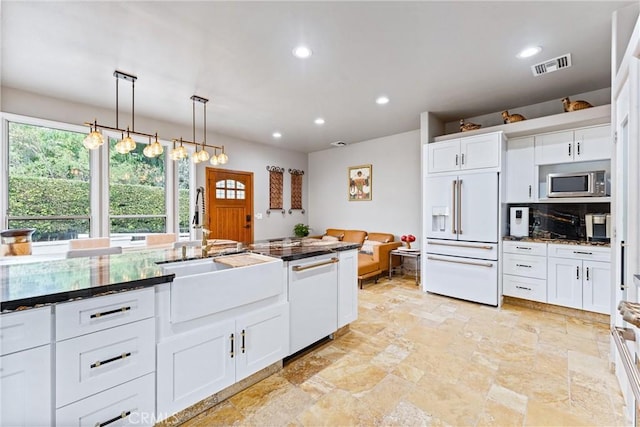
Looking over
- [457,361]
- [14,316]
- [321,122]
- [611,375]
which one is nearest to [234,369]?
[14,316]

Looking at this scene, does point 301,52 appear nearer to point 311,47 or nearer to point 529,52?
point 311,47

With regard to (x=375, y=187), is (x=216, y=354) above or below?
below

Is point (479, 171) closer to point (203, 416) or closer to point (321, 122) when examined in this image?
point (321, 122)

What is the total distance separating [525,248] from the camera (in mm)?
3469

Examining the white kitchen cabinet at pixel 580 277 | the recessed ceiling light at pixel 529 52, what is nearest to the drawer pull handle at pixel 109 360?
the recessed ceiling light at pixel 529 52

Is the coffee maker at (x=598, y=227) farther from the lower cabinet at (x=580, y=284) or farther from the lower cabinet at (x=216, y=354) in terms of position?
the lower cabinet at (x=216, y=354)

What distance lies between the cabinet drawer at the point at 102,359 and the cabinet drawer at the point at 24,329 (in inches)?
3.4

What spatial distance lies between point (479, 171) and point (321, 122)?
8.23 feet

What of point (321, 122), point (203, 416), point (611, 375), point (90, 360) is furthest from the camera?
point (321, 122)

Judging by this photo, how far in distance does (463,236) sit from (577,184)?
1.37m

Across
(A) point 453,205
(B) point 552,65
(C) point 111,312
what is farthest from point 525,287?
(C) point 111,312

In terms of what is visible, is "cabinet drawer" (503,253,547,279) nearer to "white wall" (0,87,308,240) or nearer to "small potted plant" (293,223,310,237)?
"small potted plant" (293,223,310,237)

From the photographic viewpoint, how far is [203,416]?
1.69m

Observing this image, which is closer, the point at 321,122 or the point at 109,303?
the point at 109,303
